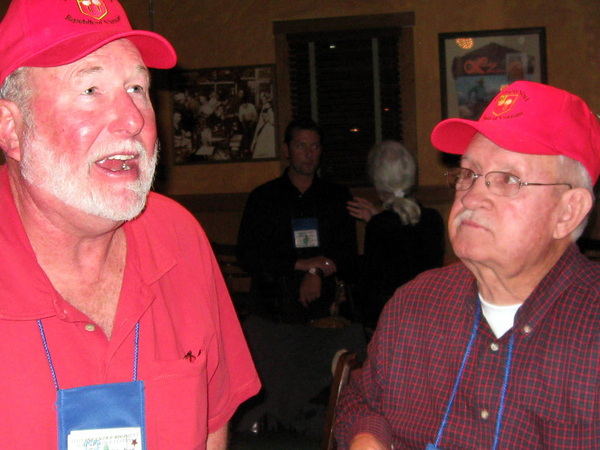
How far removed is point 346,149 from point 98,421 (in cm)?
513

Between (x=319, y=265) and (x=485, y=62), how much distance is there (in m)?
2.92

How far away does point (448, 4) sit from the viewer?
5781 millimetres

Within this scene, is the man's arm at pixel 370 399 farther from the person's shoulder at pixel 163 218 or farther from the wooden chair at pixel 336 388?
the person's shoulder at pixel 163 218

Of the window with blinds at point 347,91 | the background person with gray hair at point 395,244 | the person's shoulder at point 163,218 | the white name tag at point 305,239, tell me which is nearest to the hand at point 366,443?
the person's shoulder at point 163,218

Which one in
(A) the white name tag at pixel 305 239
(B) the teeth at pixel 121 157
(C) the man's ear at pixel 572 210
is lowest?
(A) the white name tag at pixel 305 239

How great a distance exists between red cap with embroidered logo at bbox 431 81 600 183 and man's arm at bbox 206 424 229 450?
1.04 meters

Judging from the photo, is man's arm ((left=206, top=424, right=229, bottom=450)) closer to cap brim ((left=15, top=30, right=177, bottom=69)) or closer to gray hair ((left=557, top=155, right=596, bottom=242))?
cap brim ((left=15, top=30, right=177, bottom=69))

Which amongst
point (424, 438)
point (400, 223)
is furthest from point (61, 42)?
point (400, 223)

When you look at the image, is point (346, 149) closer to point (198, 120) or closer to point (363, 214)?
point (198, 120)

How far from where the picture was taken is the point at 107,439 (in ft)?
4.04

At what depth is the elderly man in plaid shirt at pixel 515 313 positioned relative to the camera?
58.5 inches

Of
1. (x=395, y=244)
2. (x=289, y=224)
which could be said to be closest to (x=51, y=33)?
(x=395, y=244)

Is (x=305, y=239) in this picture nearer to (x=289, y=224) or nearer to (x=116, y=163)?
(x=289, y=224)

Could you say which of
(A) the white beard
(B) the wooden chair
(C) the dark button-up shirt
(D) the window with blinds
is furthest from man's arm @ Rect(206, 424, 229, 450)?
(D) the window with blinds
